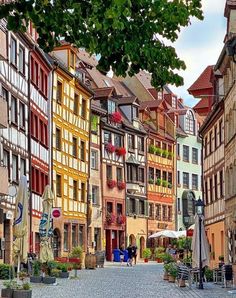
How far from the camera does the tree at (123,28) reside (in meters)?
8.90

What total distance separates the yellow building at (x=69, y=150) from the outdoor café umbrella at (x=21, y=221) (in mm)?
22795

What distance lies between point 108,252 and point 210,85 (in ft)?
69.7

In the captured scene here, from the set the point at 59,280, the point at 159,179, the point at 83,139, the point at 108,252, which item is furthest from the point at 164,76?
the point at 159,179

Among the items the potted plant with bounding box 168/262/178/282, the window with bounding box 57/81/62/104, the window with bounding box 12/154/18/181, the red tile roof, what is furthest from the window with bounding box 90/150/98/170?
the potted plant with bounding box 168/262/178/282

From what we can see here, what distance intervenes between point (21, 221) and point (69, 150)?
1132 inches

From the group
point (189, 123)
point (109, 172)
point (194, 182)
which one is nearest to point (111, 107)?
point (109, 172)

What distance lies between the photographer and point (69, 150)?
52.5m

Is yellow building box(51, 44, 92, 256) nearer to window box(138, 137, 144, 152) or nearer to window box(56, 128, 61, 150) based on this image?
window box(56, 128, 61, 150)

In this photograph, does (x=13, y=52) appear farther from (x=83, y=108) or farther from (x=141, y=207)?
(x=141, y=207)

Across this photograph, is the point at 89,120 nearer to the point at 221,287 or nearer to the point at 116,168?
the point at 116,168

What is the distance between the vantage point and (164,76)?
9.27 meters

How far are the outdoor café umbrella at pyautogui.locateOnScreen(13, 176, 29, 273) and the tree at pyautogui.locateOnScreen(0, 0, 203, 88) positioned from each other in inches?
558

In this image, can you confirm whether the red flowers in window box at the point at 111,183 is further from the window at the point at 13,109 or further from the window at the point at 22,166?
the window at the point at 13,109

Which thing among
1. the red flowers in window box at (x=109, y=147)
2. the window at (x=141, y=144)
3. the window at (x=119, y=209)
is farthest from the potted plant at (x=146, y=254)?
the red flowers in window box at (x=109, y=147)
